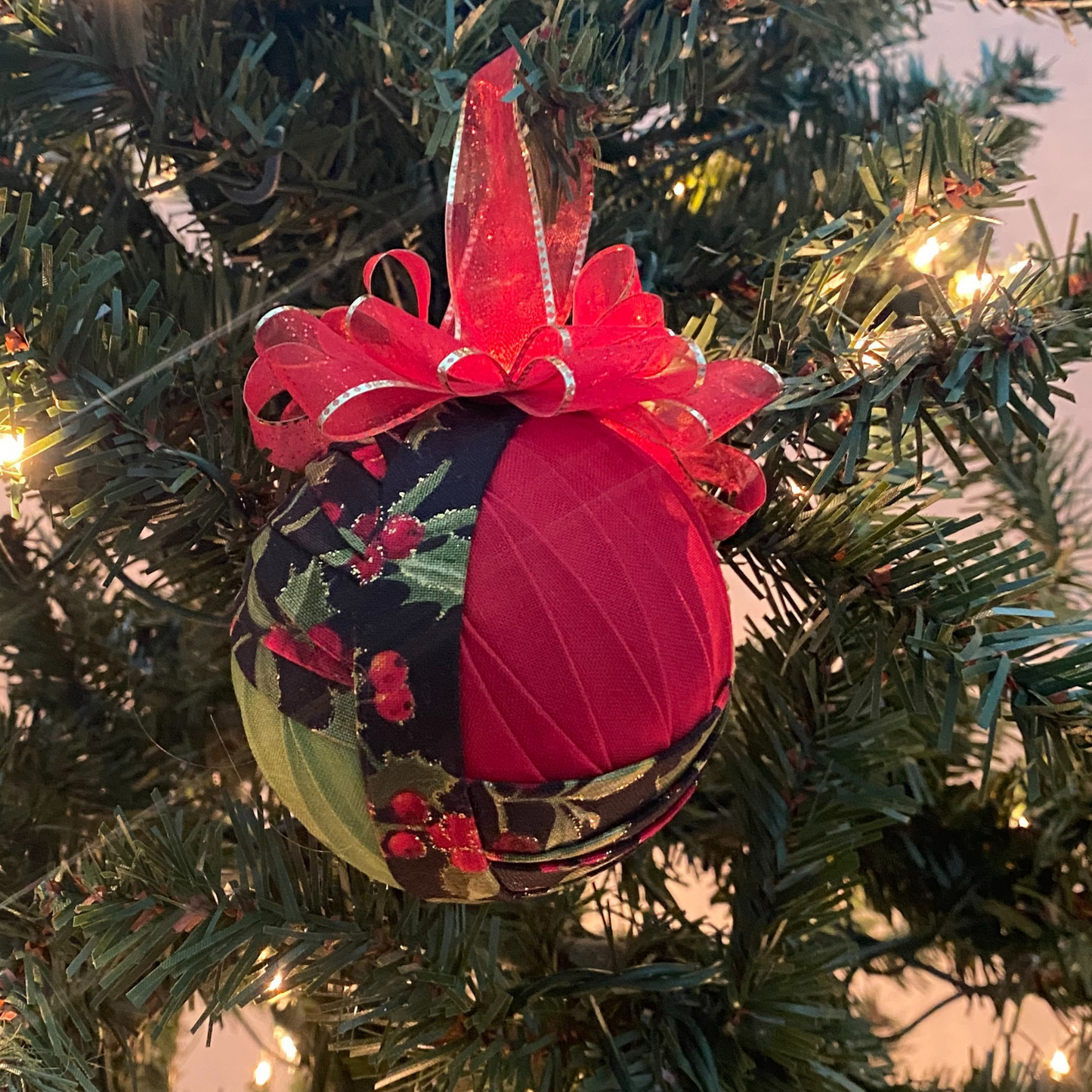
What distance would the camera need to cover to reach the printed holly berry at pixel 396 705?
25cm

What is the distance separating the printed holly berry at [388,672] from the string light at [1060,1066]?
1.35ft

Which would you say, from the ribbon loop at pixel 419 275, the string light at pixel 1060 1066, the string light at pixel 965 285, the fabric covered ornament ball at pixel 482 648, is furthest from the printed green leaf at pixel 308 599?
the string light at pixel 1060 1066

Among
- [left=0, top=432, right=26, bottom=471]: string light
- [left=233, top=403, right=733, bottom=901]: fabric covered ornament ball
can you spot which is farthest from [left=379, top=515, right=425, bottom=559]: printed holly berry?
[left=0, top=432, right=26, bottom=471]: string light

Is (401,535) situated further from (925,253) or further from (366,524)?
(925,253)

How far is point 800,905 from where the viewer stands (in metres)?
0.38

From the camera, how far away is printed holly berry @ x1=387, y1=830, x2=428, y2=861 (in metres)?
0.27

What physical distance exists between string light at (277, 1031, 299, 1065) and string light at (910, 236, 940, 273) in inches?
19.9

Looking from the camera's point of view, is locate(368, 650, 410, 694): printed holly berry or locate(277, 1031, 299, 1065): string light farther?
locate(277, 1031, 299, 1065): string light

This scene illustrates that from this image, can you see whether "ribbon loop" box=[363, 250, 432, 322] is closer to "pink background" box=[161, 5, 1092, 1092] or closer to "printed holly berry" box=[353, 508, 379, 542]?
"printed holly berry" box=[353, 508, 379, 542]

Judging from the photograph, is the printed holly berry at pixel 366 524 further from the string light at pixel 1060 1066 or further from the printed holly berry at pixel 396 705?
the string light at pixel 1060 1066

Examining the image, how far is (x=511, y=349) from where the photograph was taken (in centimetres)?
31

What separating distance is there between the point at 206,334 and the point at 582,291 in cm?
16

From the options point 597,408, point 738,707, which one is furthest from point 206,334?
point 738,707

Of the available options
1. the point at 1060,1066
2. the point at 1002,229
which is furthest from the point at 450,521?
the point at 1002,229
